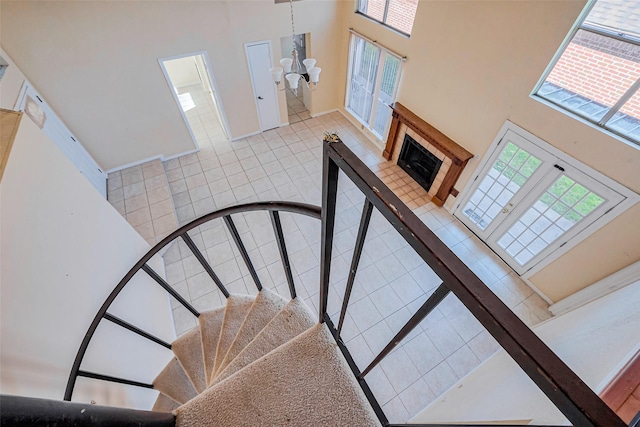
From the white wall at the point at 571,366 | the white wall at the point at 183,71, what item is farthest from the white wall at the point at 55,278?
the white wall at the point at 183,71

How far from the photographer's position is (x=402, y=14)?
4.05m

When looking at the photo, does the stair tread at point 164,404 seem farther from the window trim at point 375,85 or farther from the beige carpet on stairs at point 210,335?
the window trim at point 375,85

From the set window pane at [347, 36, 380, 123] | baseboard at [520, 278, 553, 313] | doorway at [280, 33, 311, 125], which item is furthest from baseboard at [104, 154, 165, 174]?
baseboard at [520, 278, 553, 313]

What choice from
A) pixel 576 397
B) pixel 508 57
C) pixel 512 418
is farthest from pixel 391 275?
pixel 576 397

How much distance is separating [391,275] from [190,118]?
5.28 meters

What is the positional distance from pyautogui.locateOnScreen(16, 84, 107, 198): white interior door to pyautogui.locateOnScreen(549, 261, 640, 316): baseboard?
5.40 metres

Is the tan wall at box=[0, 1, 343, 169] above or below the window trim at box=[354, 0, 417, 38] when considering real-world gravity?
below

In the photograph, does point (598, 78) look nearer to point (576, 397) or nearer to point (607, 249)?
point (607, 249)

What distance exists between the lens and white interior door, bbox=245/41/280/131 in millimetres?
4637

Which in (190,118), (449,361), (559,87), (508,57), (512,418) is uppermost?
(508,57)

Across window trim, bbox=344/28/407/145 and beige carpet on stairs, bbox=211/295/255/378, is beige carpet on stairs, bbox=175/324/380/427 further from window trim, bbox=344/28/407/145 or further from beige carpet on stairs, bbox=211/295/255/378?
window trim, bbox=344/28/407/145

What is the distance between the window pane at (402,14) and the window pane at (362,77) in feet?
1.69

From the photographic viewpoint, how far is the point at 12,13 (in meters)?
3.06

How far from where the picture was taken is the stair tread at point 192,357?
7.07 feet
